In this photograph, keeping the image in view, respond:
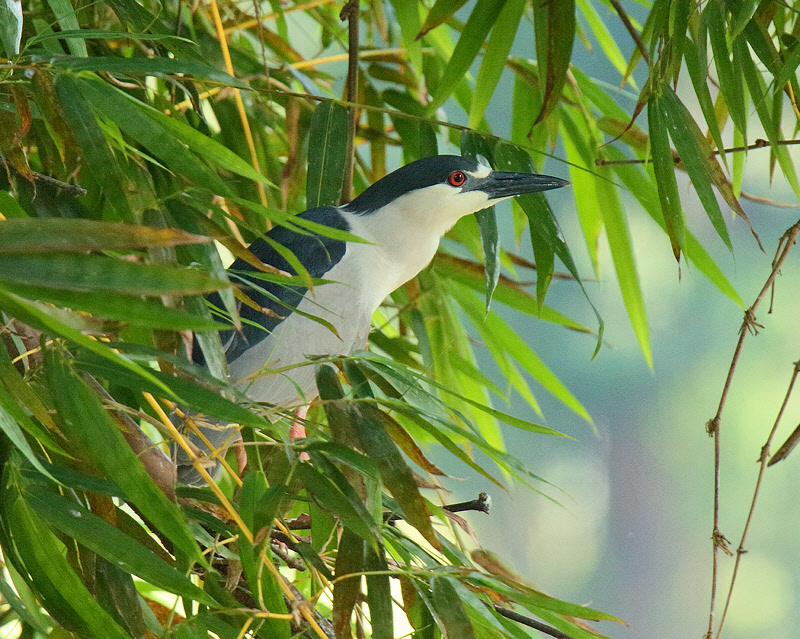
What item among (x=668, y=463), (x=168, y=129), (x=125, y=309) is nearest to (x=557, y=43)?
(x=168, y=129)

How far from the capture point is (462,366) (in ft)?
2.73

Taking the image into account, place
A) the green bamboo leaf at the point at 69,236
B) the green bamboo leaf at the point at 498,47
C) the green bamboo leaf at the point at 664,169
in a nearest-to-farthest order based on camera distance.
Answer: the green bamboo leaf at the point at 69,236 → the green bamboo leaf at the point at 664,169 → the green bamboo leaf at the point at 498,47

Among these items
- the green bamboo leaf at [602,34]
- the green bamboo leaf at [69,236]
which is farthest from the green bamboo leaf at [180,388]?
the green bamboo leaf at [602,34]

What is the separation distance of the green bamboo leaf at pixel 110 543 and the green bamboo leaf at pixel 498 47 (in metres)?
0.44

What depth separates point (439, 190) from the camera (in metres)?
0.65

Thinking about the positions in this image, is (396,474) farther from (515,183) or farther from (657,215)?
(657,215)

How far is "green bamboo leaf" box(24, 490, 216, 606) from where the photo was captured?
0.36 metres

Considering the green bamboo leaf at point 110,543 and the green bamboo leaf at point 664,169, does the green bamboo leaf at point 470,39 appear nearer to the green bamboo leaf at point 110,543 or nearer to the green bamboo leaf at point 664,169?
the green bamboo leaf at point 664,169

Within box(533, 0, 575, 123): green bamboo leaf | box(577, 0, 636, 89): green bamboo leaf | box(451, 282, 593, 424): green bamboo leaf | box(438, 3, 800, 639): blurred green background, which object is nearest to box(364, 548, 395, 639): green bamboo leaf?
box(533, 0, 575, 123): green bamboo leaf

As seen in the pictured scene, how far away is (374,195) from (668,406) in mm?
1803

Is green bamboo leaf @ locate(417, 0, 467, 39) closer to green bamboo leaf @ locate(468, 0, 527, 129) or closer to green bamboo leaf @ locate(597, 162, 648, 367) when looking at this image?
green bamboo leaf @ locate(468, 0, 527, 129)

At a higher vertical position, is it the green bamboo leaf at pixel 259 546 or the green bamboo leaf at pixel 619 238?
the green bamboo leaf at pixel 619 238

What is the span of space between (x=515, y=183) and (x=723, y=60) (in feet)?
0.54

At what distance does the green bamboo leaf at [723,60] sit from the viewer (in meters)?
0.54
